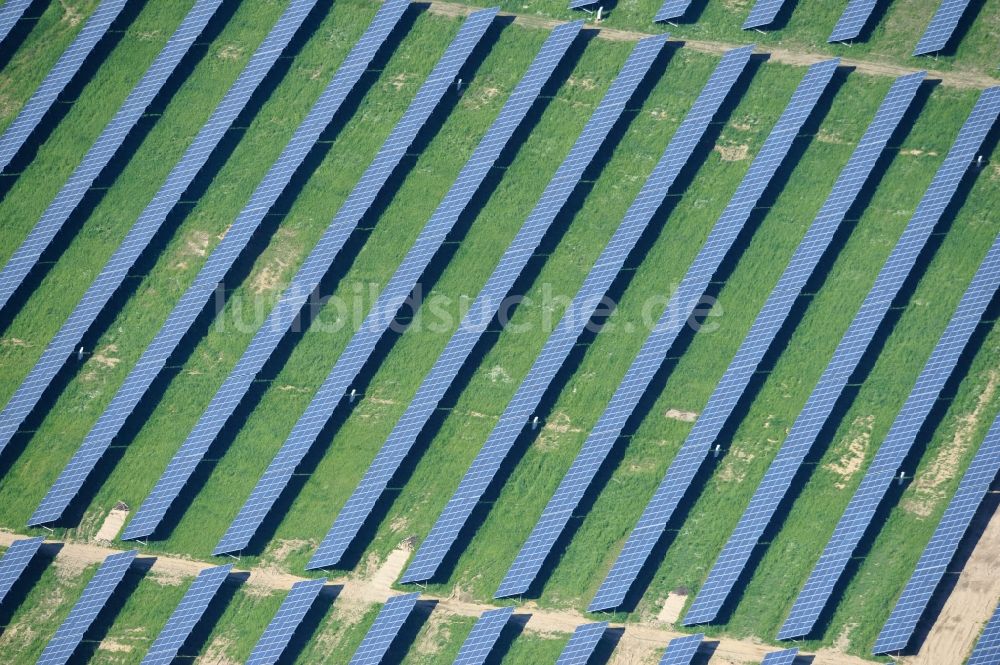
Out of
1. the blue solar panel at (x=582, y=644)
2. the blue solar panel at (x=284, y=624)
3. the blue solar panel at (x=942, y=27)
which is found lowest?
the blue solar panel at (x=284, y=624)

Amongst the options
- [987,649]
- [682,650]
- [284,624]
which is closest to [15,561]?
[284,624]

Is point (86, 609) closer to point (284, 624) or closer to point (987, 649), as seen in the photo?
point (284, 624)

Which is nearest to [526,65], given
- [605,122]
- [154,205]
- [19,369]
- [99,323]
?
[605,122]

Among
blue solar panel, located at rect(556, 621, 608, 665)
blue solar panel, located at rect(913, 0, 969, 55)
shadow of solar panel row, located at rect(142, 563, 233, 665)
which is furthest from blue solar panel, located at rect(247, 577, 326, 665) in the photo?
blue solar panel, located at rect(913, 0, 969, 55)

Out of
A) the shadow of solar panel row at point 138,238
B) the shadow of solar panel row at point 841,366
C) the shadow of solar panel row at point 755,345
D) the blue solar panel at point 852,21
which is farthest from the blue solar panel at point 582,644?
the blue solar panel at point 852,21

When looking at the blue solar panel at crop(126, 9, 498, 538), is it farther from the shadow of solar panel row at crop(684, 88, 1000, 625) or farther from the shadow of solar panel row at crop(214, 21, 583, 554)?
the shadow of solar panel row at crop(684, 88, 1000, 625)

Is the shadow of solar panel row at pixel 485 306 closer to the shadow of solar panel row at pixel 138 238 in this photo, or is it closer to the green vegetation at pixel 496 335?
the green vegetation at pixel 496 335
